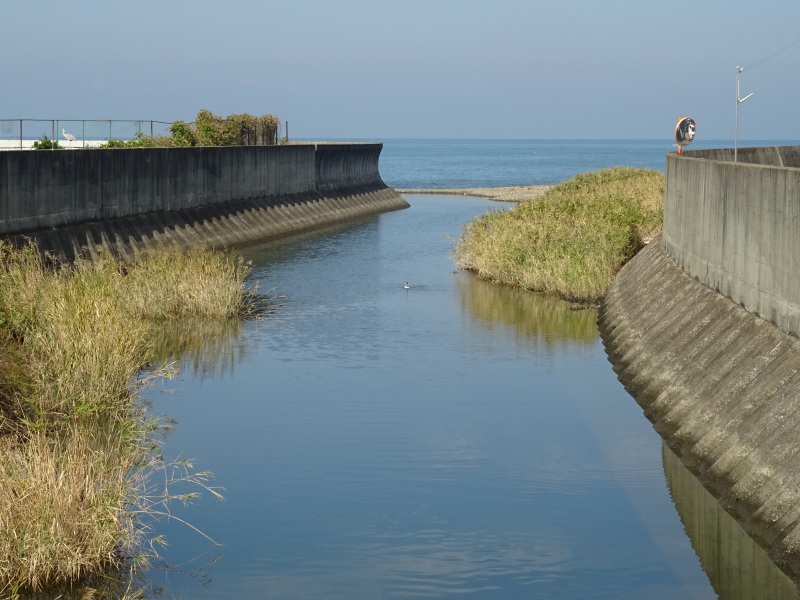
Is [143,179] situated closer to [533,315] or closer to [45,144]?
[45,144]

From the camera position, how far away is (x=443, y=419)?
17.2 metres

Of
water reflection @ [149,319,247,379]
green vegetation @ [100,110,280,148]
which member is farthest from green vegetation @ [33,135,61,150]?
water reflection @ [149,319,247,379]

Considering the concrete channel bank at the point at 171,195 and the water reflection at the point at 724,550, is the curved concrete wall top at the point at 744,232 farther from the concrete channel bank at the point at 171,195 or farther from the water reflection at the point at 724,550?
the concrete channel bank at the point at 171,195

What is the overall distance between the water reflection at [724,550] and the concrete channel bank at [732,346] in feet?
0.52

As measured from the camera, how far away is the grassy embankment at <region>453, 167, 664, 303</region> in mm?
29188

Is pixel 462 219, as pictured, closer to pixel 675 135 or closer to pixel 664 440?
pixel 675 135

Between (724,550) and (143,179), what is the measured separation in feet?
95.0

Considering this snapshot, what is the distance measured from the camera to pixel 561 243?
30.0m

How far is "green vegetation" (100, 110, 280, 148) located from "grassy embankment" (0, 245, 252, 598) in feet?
78.2

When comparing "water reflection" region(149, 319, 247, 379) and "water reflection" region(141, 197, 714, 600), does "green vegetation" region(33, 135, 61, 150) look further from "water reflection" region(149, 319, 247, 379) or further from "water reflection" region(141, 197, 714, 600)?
"water reflection" region(149, 319, 247, 379)

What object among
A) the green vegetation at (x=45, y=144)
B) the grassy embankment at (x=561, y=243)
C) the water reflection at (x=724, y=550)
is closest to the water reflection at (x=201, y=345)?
the grassy embankment at (x=561, y=243)

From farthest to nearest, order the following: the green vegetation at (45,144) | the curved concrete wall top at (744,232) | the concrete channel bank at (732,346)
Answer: the green vegetation at (45,144) → the curved concrete wall top at (744,232) → the concrete channel bank at (732,346)

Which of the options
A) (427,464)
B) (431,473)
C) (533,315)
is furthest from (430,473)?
(533,315)

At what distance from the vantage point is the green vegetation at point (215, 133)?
1931 inches
